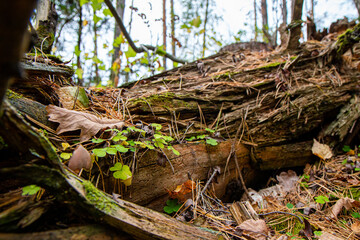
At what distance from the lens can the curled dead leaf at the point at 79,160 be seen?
1.04 m

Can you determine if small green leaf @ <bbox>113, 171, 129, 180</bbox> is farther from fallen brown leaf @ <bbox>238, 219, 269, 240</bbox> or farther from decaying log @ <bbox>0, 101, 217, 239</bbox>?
fallen brown leaf @ <bbox>238, 219, 269, 240</bbox>

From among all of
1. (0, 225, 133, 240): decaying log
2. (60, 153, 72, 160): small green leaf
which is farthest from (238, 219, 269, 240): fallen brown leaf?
(60, 153, 72, 160): small green leaf

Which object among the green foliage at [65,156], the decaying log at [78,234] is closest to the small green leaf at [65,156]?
the green foliage at [65,156]

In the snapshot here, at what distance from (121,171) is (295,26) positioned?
3618mm

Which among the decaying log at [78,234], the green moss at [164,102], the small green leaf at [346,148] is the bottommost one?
the decaying log at [78,234]

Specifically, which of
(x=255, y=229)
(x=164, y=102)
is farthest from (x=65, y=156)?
(x=255, y=229)

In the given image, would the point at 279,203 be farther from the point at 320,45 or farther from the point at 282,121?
the point at 320,45

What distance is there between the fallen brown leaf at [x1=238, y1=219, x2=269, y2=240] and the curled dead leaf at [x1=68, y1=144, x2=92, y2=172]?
3.62 ft

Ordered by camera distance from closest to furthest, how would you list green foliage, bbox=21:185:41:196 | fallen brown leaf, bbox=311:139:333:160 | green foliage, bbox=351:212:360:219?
green foliage, bbox=21:185:41:196 < green foliage, bbox=351:212:360:219 < fallen brown leaf, bbox=311:139:333:160

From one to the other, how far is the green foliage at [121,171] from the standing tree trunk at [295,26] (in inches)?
138

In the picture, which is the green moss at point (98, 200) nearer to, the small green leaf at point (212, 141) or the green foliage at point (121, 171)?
the green foliage at point (121, 171)

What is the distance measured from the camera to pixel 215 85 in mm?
2500

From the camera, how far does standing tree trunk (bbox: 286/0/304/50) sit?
315 centimetres

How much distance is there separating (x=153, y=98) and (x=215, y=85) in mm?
927
